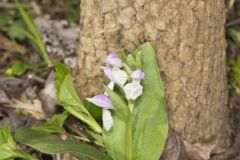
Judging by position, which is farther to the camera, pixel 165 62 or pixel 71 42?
pixel 71 42

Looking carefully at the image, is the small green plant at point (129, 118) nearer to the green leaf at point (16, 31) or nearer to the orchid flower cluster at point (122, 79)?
the orchid flower cluster at point (122, 79)

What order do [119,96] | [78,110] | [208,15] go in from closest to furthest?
1. [119,96]
2. [208,15]
3. [78,110]

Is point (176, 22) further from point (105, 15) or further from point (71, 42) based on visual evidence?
point (71, 42)

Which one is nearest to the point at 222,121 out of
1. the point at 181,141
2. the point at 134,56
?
the point at 181,141

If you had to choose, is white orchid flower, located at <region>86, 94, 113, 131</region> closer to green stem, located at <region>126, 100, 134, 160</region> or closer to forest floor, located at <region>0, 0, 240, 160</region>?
green stem, located at <region>126, 100, 134, 160</region>

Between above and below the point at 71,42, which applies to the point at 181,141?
below

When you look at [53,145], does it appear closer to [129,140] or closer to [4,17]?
[129,140]

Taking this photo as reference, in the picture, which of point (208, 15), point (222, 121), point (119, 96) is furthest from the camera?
point (222, 121)
